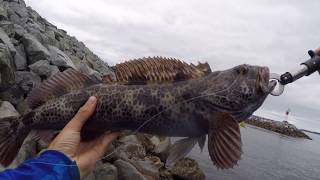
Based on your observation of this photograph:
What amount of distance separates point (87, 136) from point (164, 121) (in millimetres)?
946

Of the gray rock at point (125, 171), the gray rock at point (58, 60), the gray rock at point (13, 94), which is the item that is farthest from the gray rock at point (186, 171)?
the gray rock at point (13, 94)

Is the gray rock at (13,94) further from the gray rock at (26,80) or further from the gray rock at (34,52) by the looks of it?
the gray rock at (34,52)

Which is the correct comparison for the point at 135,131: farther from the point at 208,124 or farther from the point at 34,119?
the point at 34,119

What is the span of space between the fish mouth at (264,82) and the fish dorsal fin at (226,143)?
18.3 inches

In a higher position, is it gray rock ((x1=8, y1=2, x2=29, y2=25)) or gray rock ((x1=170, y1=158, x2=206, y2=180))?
gray rock ((x1=8, y1=2, x2=29, y2=25))

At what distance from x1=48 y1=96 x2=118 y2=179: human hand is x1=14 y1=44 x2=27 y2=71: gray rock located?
11.2 m

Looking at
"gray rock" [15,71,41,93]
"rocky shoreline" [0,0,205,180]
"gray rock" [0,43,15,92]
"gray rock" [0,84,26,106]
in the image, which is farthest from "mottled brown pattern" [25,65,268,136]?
"gray rock" [15,71,41,93]

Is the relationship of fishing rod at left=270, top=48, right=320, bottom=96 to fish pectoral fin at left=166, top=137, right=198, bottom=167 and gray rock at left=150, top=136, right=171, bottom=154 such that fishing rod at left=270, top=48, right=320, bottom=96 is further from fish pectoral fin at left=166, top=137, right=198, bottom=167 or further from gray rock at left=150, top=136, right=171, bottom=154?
gray rock at left=150, top=136, right=171, bottom=154

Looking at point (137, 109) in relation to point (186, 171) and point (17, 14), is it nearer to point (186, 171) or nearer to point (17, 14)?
point (186, 171)

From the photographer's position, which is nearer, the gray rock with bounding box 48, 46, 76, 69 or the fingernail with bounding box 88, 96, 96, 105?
the fingernail with bounding box 88, 96, 96, 105

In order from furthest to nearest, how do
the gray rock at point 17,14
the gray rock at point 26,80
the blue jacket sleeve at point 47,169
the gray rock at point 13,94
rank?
the gray rock at point 17,14
the gray rock at point 26,80
the gray rock at point 13,94
the blue jacket sleeve at point 47,169

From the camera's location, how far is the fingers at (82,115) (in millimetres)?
4289

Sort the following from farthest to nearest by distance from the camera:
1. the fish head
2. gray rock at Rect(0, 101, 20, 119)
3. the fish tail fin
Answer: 1. gray rock at Rect(0, 101, 20, 119)
2. the fish tail fin
3. the fish head

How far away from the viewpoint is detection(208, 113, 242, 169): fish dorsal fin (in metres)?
3.92
